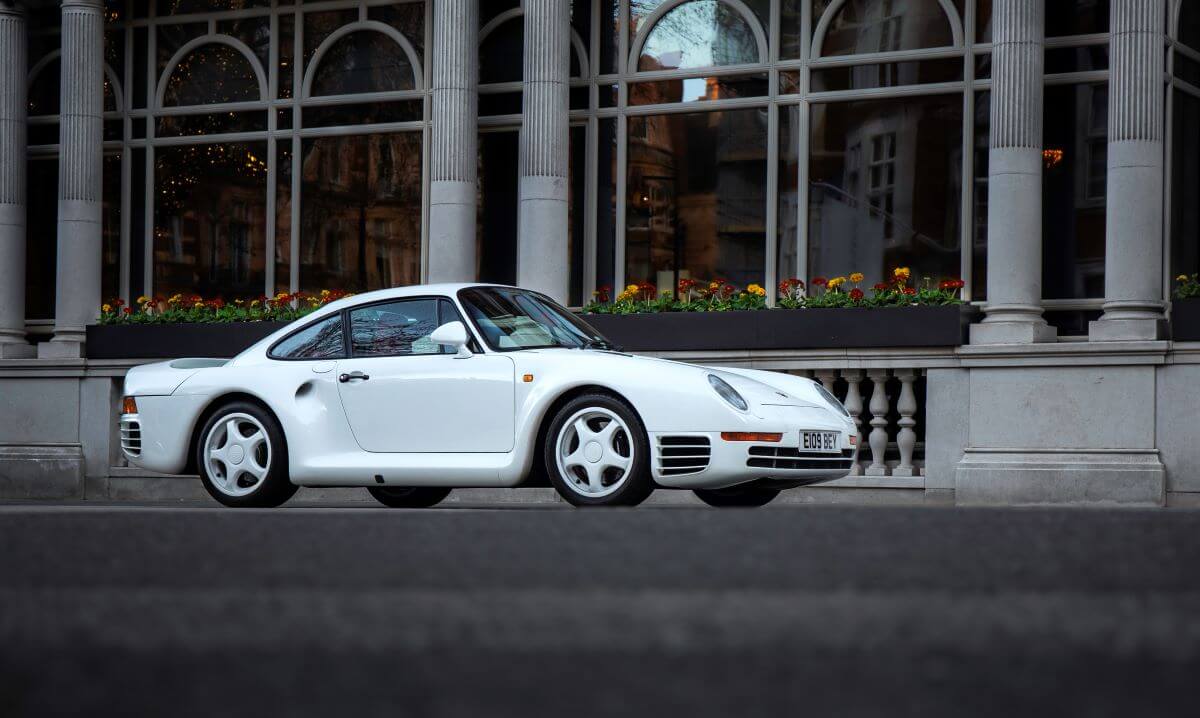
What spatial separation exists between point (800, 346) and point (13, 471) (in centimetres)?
887

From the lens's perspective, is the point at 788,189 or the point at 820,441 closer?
the point at 820,441

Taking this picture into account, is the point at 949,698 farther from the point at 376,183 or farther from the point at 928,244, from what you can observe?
the point at 376,183

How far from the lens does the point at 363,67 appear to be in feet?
60.0

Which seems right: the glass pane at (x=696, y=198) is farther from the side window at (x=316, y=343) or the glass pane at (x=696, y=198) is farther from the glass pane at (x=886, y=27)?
the side window at (x=316, y=343)

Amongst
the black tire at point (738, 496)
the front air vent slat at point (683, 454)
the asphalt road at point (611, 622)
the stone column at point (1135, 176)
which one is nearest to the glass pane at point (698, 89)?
the stone column at point (1135, 176)

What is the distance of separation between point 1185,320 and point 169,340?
10312mm

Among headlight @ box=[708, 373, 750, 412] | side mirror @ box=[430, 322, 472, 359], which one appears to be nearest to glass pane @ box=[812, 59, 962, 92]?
side mirror @ box=[430, 322, 472, 359]

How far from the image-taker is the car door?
9.04 meters

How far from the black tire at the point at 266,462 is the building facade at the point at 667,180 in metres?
6.07

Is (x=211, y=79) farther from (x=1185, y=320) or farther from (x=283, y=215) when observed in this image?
(x=1185, y=320)

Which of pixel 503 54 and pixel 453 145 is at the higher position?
pixel 503 54

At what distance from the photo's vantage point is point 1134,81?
13.8 meters

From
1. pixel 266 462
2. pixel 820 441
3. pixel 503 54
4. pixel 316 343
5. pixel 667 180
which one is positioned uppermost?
pixel 503 54

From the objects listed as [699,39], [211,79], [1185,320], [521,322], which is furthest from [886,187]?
[211,79]
